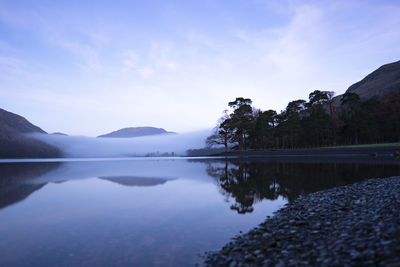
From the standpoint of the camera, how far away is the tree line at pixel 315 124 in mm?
66500

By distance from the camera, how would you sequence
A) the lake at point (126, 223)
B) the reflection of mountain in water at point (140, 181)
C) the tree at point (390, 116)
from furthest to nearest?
the tree at point (390, 116)
the reflection of mountain in water at point (140, 181)
the lake at point (126, 223)

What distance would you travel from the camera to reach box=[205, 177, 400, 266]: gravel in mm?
4543

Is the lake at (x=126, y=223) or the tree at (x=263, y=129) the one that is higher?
the tree at (x=263, y=129)

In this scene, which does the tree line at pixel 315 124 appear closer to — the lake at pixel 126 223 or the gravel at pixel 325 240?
the lake at pixel 126 223

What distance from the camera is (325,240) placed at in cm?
579

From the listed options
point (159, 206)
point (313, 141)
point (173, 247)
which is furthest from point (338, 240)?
point (313, 141)

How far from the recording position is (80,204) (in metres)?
12.6

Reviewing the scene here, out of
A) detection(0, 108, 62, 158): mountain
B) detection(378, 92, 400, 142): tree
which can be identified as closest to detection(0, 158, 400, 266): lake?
detection(378, 92, 400, 142): tree

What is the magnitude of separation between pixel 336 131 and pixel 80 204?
249ft

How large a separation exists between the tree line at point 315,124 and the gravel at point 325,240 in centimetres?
5994

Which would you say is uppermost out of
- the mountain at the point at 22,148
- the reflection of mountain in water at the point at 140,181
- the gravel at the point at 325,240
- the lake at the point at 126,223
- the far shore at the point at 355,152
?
the mountain at the point at 22,148

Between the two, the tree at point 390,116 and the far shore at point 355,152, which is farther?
the tree at point 390,116

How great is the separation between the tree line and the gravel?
5994 centimetres

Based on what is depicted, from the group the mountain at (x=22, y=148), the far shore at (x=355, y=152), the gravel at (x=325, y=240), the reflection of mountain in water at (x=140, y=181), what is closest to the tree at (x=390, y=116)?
the far shore at (x=355, y=152)
